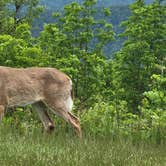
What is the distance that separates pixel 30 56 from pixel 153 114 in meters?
6.16

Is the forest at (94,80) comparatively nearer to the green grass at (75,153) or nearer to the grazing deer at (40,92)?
the green grass at (75,153)

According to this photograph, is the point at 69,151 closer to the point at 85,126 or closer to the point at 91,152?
the point at 91,152

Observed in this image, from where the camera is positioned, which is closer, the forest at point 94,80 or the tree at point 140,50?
the forest at point 94,80

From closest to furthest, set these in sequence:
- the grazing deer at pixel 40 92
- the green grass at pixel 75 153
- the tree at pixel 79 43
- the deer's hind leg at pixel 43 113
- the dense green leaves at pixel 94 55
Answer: the green grass at pixel 75 153, the grazing deer at pixel 40 92, the deer's hind leg at pixel 43 113, the dense green leaves at pixel 94 55, the tree at pixel 79 43

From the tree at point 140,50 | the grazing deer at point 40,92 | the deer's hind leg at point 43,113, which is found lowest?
the tree at point 140,50


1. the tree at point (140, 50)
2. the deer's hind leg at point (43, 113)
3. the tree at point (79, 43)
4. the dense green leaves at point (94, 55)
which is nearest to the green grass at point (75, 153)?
the deer's hind leg at point (43, 113)

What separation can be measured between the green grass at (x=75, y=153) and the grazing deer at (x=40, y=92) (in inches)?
103

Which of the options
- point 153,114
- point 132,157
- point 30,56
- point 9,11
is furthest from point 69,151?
point 9,11

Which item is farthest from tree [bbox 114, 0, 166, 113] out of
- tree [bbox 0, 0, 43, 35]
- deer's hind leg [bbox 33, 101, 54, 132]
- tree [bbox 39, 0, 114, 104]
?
deer's hind leg [bbox 33, 101, 54, 132]

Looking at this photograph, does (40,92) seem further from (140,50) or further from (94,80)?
(94,80)

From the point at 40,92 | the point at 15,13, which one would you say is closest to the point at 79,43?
the point at 15,13

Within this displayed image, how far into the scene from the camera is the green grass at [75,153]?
7442mm

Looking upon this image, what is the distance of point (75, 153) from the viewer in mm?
8000

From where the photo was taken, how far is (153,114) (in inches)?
481
